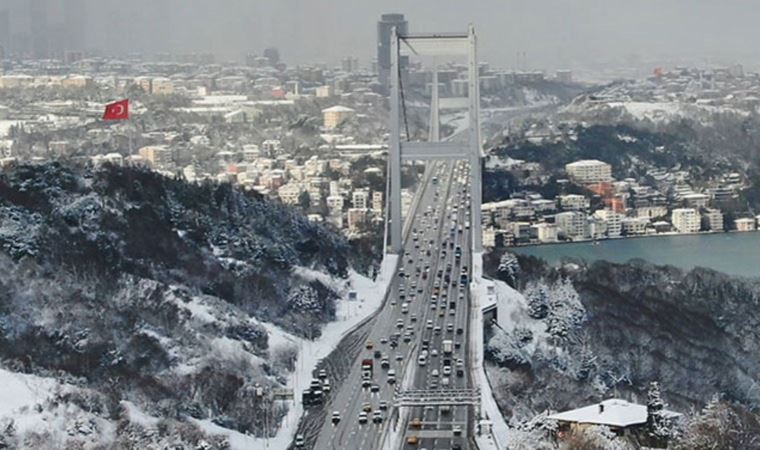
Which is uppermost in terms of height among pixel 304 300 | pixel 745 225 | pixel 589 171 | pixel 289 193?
pixel 304 300

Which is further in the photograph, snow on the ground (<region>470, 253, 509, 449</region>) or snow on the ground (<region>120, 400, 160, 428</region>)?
snow on the ground (<region>470, 253, 509, 449</region>)

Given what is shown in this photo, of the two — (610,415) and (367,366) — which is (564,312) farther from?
(610,415)

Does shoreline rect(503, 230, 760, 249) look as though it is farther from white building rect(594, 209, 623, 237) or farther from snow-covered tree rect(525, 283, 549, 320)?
snow-covered tree rect(525, 283, 549, 320)

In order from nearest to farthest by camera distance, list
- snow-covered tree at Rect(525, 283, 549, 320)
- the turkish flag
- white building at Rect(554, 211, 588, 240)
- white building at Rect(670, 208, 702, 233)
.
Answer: snow-covered tree at Rect(525, 283, 549, 320) < the turkish flag < white building at Rect(554, 211, 588, 240) < white building at Rect(670, 208, 702, 233)

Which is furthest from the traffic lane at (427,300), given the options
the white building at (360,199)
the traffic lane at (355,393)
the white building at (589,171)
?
the white building at (589,171)

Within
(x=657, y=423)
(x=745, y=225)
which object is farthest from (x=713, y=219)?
(x=657, y=423)

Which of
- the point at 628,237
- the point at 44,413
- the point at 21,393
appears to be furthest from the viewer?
the point at 628,237

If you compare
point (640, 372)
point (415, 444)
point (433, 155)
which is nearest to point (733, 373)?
point (640, 372)

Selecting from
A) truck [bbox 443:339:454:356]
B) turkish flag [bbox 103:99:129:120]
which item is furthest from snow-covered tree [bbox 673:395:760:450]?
turkish flag [bbox 103:99:129:120]
